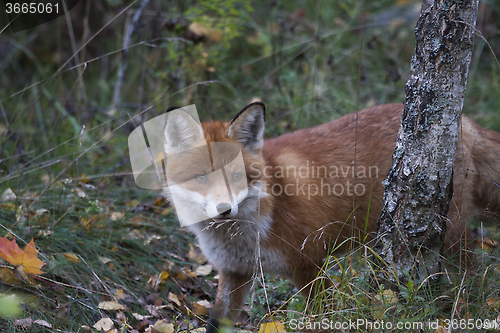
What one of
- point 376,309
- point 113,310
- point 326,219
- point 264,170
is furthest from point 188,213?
point 376,309

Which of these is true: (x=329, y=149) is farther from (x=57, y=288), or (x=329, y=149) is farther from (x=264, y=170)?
A: (x=57, y=288)

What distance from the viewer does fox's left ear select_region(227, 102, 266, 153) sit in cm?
303

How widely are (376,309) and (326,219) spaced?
40.9 inches

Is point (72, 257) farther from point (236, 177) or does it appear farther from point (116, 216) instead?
point (236, 177)

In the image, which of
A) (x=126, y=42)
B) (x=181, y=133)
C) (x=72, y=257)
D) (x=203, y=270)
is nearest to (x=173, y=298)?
(x=203, y=270)

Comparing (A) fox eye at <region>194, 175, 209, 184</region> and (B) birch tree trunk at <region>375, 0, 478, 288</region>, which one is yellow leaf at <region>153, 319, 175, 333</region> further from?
(B) birch tree trunk at <region>375, 0, 478, 288</region>

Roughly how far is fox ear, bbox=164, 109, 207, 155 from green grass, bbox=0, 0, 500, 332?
0.76 ft

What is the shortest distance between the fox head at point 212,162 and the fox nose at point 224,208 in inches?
5.7

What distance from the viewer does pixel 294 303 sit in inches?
115

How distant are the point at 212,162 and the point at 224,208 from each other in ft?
1.54

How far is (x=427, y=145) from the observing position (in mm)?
2445

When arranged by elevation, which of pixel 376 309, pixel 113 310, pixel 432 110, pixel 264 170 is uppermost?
pixel 432 110

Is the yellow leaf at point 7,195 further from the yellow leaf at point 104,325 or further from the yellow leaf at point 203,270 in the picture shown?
the yellow leaf at point 203,270

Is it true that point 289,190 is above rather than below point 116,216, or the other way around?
above
